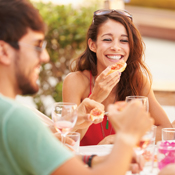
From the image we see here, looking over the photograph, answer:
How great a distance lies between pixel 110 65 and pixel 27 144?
79.6 inches

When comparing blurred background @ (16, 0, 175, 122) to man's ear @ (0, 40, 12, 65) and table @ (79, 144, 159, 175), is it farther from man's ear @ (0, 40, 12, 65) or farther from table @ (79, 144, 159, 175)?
man's ear @ (0, 40, 12, 65)

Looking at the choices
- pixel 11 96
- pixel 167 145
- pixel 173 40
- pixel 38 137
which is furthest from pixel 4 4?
pixel 173 40

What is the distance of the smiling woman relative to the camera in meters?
3.13

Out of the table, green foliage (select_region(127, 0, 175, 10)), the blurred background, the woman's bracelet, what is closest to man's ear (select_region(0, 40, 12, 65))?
the woman's bracelet

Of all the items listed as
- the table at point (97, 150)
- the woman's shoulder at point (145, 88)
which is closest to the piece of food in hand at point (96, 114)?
the table at point (97, 150)

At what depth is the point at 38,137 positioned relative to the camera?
4.08ft

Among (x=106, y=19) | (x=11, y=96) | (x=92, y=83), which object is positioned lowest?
(x=92, y=83)

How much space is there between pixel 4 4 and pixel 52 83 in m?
4.52

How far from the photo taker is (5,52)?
56.4 inches

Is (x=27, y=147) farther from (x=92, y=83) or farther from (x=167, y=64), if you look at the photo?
(x=167, y=64)

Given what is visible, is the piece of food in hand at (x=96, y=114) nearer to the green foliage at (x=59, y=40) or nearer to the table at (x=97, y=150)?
the table at (x=97, y=150)

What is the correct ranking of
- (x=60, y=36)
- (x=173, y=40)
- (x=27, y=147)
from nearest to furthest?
(x=27, y=147), (x=60, y=36), (x=173, y=40)

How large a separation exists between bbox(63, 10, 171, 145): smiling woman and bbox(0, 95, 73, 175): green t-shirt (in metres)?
1.76

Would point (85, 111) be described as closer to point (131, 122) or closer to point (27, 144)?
point (131, 122)
